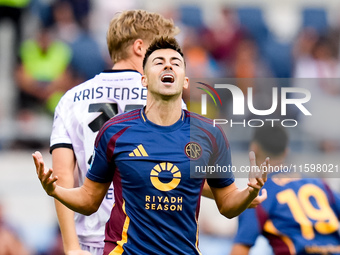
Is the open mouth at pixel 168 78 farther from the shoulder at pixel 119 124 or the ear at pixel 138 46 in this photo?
the ear at pixel 138 46

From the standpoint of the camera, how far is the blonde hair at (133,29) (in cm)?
535

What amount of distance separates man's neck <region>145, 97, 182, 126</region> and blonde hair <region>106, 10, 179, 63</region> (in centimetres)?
94

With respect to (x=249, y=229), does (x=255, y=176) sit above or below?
below

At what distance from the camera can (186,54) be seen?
40.2ft

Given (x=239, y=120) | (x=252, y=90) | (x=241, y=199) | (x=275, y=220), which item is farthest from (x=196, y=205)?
(x=252, y=90)

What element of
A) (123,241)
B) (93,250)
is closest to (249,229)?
(93,250)

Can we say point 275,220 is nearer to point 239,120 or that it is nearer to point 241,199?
point 241,199

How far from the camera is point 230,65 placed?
12914 millimetres

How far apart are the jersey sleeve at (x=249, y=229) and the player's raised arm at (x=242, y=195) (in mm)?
1712

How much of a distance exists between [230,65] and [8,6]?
3.87m

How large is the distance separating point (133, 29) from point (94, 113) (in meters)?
0.67

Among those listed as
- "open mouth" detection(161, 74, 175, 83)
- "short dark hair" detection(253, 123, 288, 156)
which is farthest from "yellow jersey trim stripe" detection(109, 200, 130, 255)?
"short dark hair" detection(253, 123, 288, 156)

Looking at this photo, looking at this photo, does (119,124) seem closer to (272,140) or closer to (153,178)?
(153,178)

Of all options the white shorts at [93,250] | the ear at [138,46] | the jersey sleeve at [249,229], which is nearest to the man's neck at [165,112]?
the ear at [138,46]
